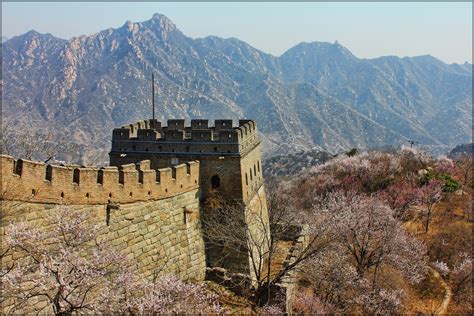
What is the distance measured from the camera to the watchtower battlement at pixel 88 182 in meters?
13.9

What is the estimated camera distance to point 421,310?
2470cm

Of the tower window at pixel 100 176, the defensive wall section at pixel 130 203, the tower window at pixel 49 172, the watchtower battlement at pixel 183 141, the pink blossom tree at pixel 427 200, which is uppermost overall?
the watchtower battlement at pixel 183 141

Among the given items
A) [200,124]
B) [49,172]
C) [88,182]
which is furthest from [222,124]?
[49,172]

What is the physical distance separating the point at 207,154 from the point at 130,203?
212 inches

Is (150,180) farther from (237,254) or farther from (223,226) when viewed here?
(237,254)

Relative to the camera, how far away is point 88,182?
1617 cm

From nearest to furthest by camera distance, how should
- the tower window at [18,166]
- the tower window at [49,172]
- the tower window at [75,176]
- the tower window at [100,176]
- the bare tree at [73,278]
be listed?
the bare tree at [73,278] < the tower window at [18,166] < the tower window at [49,172] < the tower window at [75,176] < the tower window at [100,176]

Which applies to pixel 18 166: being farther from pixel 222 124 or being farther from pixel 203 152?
pixel 222 124

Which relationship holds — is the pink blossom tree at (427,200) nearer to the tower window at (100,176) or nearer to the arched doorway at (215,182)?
the arched doorway at (215,182)

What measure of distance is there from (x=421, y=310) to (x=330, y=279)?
6.19 metres

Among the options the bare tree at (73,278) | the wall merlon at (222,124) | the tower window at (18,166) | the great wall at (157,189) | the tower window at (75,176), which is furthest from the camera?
the wall merlon at (222,124)

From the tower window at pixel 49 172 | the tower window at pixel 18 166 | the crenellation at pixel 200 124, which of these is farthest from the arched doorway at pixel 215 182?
the tower window at pixel 18 166

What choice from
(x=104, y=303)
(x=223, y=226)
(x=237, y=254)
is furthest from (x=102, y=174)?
(x=237, y=254)

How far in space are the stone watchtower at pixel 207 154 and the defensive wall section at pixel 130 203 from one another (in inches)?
29.7
